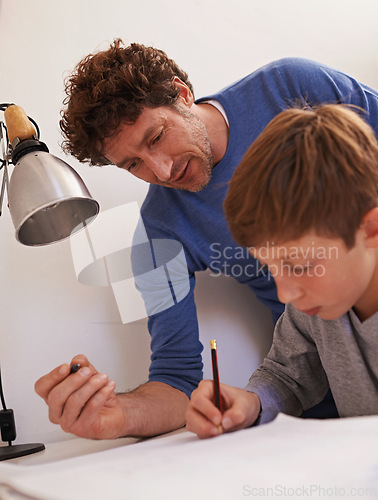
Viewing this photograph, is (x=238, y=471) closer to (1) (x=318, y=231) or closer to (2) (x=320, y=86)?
(1) (x=318, y=231)

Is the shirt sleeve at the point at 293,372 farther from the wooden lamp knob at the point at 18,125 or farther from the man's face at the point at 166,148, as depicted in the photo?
the wooden lamp knob at the point at 18,125

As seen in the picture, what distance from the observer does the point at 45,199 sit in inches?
32.2

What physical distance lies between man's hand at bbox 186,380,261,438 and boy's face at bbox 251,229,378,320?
0.18 metres

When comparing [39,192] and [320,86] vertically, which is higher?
[320,86]

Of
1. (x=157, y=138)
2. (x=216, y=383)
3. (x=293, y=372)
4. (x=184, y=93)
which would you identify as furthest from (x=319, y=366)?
(x=184, y=93)

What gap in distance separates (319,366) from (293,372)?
0.16 ft

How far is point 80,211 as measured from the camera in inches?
37.7

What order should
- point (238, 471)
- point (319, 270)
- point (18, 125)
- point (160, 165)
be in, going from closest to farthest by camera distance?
point (238, 471) → point (319, 270) → point (18, 125) → point (160, 165)

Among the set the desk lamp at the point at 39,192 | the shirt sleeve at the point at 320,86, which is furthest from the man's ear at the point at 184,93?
the desk lamp at the point at 39,192

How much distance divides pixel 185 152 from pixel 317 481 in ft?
2.62

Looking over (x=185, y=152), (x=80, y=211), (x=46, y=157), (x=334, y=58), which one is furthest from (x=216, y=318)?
(x=334, y=58)

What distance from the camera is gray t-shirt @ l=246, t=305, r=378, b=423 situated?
2.55ft

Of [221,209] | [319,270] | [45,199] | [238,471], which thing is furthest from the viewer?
[221,209]

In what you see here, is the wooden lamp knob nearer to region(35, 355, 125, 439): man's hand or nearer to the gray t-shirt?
region(35, 355, 125, 439): man's hand
